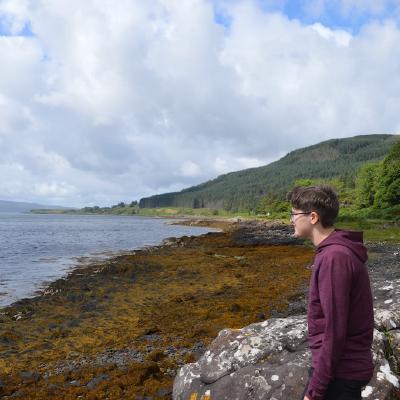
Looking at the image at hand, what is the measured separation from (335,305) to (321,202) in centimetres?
96

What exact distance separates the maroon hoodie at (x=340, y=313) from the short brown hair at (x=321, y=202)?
0.58 feet

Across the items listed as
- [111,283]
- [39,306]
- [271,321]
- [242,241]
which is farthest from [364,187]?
[271,321]

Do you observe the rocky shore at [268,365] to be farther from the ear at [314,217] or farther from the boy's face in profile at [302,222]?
the ear at [314,217]

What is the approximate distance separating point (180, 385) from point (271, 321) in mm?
2244

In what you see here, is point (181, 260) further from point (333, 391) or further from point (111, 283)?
point (333, 391)

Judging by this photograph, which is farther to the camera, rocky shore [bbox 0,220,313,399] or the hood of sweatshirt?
rocky shore [bbox 0,220,313,399]

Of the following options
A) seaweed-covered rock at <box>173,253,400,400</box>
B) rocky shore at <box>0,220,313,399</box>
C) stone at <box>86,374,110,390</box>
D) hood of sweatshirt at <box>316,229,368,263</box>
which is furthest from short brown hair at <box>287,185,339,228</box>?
stone at <box>86,374,110,390</box>

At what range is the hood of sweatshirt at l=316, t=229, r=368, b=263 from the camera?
12.1ft

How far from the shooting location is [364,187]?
9881cm

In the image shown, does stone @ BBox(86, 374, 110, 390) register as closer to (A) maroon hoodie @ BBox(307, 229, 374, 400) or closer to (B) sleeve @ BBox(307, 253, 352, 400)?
(A) maroon hoodie @ BBox(307, 229, 374, 400)

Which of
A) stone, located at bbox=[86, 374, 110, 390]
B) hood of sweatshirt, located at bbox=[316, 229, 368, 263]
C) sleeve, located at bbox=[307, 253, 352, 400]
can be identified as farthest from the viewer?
stone, located at bbox=[86, 374, 110, 390]

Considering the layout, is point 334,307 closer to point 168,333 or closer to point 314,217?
point 314,217

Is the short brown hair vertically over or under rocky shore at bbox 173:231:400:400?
over

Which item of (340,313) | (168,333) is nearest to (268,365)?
(340,313)
